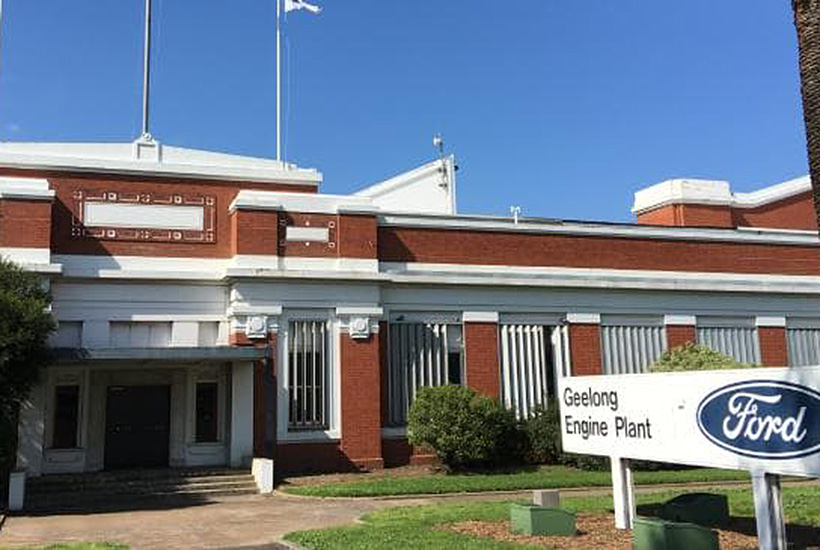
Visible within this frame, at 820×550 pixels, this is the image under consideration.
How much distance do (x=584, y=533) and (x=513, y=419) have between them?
1133 centimetres

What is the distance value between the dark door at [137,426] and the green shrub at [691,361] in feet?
41.0

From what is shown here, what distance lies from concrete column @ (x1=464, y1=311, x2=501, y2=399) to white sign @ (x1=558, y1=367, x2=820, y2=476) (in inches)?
423

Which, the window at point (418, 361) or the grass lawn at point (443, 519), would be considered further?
the window at point (418, 361)

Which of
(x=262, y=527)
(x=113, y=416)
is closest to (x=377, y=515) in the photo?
(x=262, y=527)

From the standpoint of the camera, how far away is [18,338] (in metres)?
16.0

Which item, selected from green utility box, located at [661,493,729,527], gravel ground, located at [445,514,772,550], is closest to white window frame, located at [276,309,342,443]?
gravel ground, located at [445,514,772,550]

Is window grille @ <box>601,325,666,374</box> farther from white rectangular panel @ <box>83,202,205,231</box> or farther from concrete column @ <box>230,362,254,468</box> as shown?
white rectangular panel @ <box>83,202,205,231</box>

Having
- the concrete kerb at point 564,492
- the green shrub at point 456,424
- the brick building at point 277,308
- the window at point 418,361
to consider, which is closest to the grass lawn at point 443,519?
the concrete kerb at point 564,492

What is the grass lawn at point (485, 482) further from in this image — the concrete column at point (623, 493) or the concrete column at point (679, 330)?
the concrete column at point (623, 493)

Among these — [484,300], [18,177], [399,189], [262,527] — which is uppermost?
[399,189]

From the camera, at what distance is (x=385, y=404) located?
75.4ft

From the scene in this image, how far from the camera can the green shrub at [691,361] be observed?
20.9 m

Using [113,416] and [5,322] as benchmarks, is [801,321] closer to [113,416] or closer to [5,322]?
[113,416]

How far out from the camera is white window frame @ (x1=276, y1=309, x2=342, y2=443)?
21.5 meters
